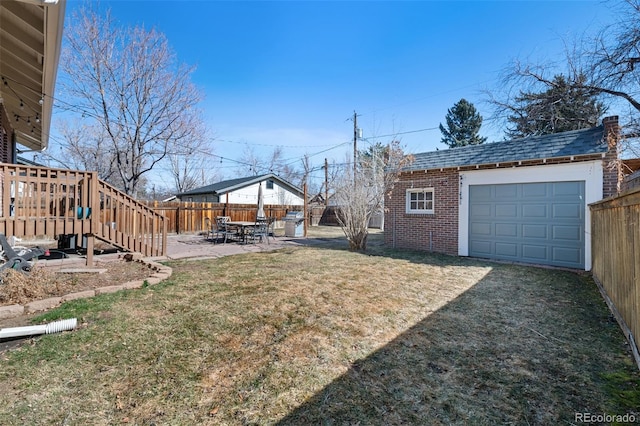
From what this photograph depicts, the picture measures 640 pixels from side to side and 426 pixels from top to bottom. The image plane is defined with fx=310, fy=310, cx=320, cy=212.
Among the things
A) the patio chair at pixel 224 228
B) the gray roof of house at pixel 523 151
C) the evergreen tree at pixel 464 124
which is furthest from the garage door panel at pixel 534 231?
the evergreen tree at pixel 464 124

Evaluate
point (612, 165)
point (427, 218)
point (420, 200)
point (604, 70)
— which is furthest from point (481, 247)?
point (604, 70)

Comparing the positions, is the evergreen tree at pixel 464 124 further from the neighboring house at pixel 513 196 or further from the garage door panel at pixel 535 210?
the garage door panel at pixel 535 210

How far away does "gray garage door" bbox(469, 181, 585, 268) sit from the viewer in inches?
283

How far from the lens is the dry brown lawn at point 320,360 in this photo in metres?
2.19

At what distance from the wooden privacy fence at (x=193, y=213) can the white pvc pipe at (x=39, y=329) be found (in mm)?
12043

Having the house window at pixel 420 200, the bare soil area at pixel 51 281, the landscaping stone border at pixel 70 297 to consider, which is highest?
the house window at pixel 420 200

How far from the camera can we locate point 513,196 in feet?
26.6

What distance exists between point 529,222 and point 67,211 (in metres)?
10.4

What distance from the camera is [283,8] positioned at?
9125 millimetres

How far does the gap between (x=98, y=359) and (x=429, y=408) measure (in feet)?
9.26

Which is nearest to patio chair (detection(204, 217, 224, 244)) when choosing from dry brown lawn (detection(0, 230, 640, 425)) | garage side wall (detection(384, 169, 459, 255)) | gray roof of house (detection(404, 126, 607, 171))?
garage side wall (detection(384, 169, 459, 255))

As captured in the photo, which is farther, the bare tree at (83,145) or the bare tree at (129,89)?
the bare tree at (83,145)

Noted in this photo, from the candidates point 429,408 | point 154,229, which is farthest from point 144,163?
point 429,408

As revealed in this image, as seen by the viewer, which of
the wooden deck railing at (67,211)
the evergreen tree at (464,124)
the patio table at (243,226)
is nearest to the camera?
the wooden deck railing at (67,211)
